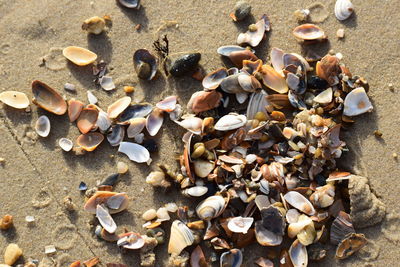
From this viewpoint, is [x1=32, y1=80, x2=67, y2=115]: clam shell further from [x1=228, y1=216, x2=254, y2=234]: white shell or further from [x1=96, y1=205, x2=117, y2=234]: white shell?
[x1=228, y1=216, x2=254, y2=234]: white shell

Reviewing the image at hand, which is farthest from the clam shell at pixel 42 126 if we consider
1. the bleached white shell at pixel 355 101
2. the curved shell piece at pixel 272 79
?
the bleached white shell at pixel 355 101

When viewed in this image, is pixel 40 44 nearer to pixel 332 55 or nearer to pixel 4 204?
pixel 4 204

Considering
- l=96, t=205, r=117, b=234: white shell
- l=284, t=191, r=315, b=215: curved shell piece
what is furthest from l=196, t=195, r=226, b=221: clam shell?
l=96, t=205, r=117, b=234: white shell

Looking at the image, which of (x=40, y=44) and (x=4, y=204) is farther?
(x=40, y=44)

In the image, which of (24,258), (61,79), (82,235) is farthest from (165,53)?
(24,258)

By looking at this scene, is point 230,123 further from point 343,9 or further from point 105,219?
point 343,9

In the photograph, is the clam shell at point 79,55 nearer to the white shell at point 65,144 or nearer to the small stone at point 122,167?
the white shell at point 65,144
